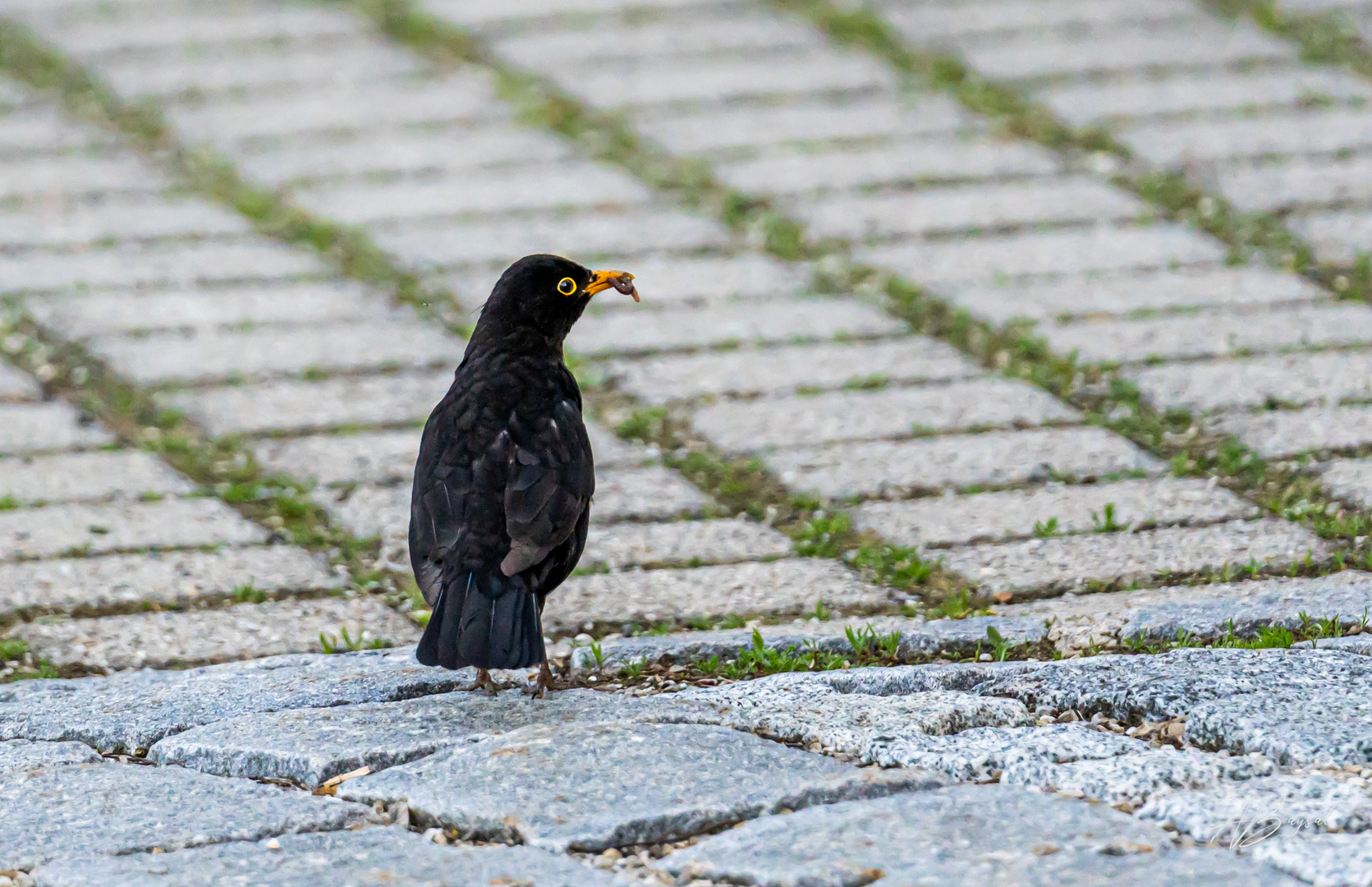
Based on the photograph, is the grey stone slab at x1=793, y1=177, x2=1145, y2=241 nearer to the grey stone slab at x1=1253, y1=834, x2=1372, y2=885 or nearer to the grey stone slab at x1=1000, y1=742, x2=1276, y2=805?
the grey stone slab at x1=1000, y1=742, x2=1276, y2=805

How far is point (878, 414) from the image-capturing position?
4.68 m

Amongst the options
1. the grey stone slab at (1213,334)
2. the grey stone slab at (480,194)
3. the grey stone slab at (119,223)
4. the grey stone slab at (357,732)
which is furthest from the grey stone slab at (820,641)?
the grey stone slab at (119,223)

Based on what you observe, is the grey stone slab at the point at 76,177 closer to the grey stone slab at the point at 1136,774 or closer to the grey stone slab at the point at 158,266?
the grey stone slab at the point at 158,266

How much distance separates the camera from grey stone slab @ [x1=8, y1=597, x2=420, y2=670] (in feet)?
11.9

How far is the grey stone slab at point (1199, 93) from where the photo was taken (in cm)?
663

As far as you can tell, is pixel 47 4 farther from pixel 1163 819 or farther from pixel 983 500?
pixel 1163 819

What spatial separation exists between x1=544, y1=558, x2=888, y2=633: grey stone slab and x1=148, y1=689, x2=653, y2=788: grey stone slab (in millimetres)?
539

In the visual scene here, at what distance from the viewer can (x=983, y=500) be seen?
4188 millimetres

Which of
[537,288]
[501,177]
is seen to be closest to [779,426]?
[537,288]

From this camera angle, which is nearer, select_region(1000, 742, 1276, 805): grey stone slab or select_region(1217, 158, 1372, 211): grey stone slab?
select_region(1000, 742, 1276, 805): grey stone slab

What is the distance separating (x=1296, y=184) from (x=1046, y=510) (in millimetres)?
2313

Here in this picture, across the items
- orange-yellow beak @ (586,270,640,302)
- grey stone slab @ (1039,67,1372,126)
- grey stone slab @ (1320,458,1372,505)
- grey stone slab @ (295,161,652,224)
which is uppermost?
grey stone slab @ (1039,67,1372,126)

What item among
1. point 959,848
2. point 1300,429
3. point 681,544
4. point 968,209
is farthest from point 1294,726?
point 968,209

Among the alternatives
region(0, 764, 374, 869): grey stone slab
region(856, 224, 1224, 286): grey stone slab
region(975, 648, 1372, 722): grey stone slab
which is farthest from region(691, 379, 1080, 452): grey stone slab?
region(0, 764, 374, 869): grey stone slab
